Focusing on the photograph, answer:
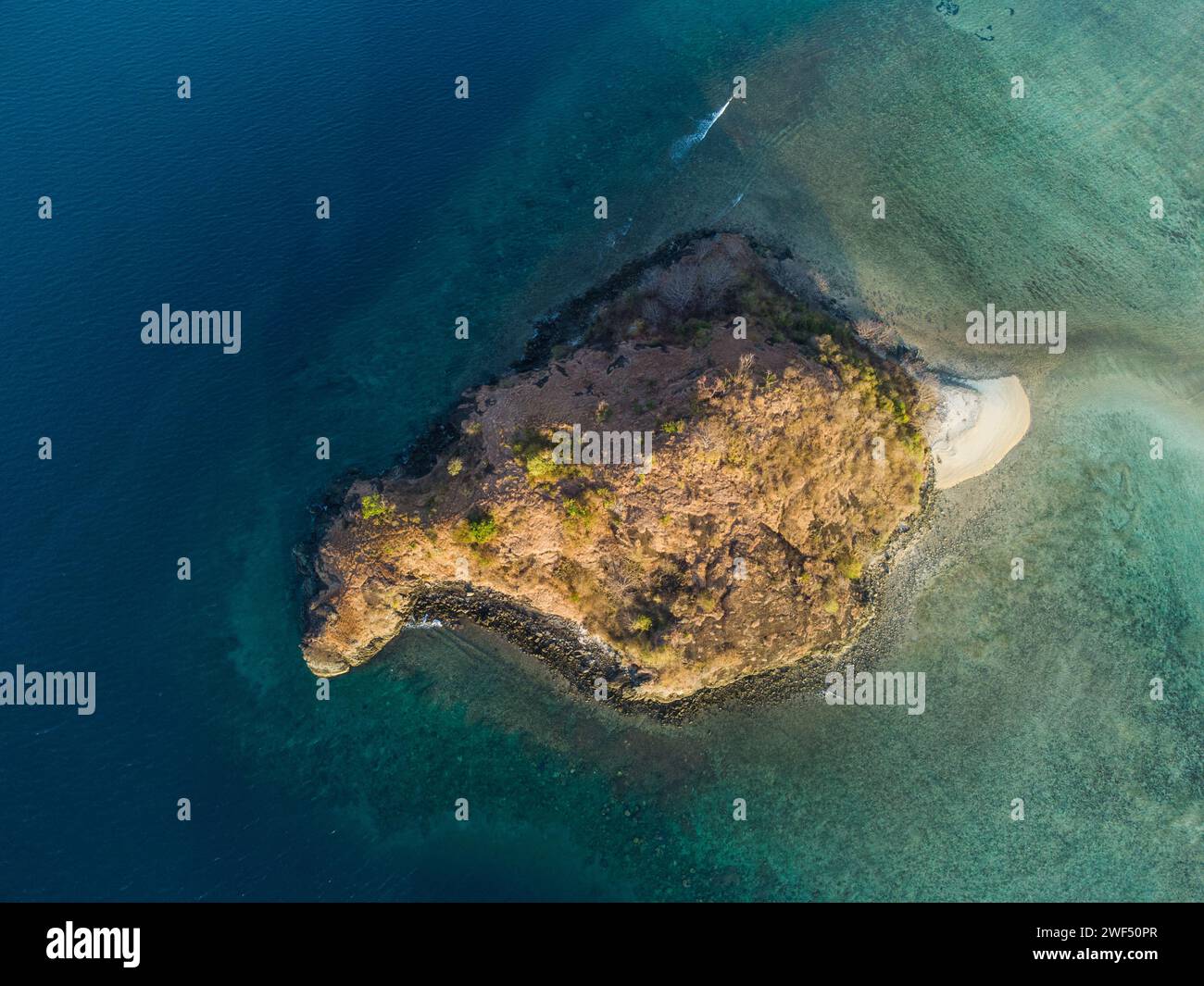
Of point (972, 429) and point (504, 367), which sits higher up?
point (504, 367)

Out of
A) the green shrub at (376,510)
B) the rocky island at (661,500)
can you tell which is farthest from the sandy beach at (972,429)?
the green shrub at (376,510)

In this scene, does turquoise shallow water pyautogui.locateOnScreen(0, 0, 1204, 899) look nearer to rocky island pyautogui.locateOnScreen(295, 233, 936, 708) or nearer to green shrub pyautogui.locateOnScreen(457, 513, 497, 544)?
rocky island pyautogui.locateOnScreen(295, 233, 936, 708)

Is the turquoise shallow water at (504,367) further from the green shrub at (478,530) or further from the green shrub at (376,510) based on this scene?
the green shrub at (478,530)

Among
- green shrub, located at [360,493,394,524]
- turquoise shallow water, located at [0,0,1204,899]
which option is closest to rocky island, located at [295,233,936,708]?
green shrub, located at [360,493,394,524]

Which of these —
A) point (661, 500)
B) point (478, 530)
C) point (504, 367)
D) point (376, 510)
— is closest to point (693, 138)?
point (504, 367)

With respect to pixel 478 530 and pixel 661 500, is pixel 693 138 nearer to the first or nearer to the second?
pixel 661 500

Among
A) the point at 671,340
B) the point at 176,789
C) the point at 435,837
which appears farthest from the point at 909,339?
the point at 176,789

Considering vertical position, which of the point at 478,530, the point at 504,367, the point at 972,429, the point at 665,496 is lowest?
the point at 478,530
